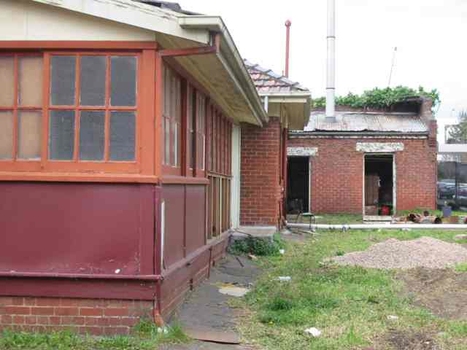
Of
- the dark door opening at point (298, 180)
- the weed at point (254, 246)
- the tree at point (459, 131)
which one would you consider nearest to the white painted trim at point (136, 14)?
the weed at point (254, 246)

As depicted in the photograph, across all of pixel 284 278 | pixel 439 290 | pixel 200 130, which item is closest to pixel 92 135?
pixel 200 130

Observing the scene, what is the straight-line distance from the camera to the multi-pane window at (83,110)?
5.77 metres

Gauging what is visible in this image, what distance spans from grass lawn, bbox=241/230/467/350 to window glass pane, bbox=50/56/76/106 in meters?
2.98

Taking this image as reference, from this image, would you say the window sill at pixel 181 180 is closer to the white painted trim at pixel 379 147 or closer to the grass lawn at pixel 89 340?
the grass lawn at pixel 89 340

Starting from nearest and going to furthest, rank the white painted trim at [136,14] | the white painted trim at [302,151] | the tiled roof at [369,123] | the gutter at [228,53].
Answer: the gutter at [228,53] < the white painted trim at [136,14] < the white painted trim at [302,151] < the tiled roof at [369,123]

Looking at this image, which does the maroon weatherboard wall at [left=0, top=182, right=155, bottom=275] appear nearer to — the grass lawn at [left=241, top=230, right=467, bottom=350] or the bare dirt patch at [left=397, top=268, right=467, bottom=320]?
the grass lawn at [left=241, top=230, right=467, bottom=350]

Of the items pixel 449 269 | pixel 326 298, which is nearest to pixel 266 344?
Result: pixel 326 298

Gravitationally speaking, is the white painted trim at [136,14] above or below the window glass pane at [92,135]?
above

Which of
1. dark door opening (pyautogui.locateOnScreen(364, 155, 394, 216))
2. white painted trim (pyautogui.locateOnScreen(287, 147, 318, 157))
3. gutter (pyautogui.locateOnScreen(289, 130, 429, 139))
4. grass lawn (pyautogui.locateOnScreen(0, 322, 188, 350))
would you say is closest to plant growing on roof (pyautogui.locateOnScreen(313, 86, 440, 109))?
dark door opening (pyautogui.locateOnScreen(364, 155, 394, 216))

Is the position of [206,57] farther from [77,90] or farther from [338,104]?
[338,104]

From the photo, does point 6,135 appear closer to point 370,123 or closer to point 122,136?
point 122,136

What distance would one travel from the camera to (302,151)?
23.6 meters

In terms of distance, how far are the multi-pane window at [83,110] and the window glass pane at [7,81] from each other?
0.24ft

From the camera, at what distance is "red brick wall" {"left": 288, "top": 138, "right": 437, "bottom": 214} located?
23188 mm
